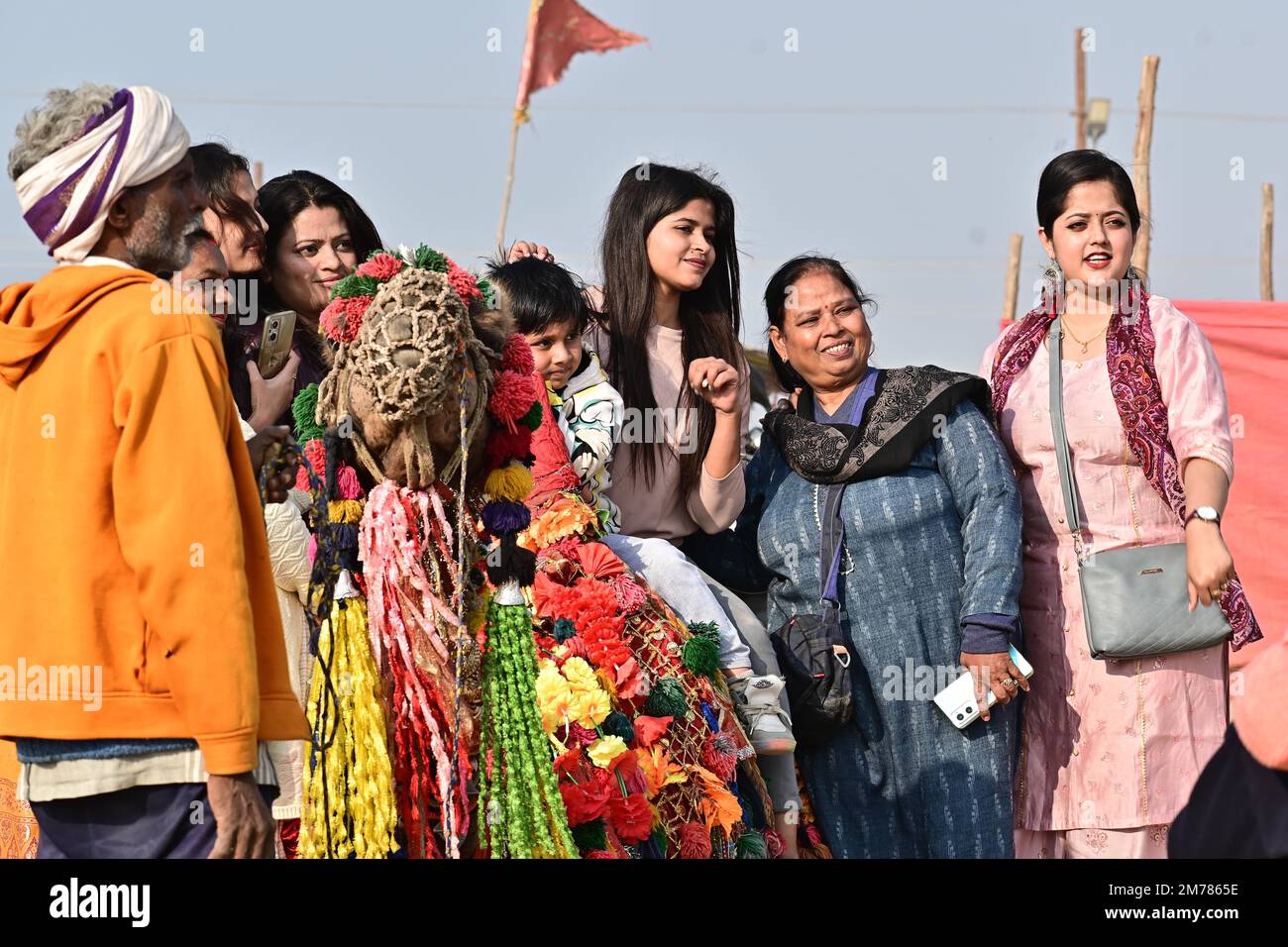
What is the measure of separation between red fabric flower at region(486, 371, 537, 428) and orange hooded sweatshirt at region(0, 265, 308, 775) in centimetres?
83

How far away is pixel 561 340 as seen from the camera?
191 inches

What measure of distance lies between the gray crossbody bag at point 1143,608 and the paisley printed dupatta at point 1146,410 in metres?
0.07

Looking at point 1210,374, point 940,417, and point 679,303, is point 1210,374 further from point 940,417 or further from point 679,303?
point 679,303

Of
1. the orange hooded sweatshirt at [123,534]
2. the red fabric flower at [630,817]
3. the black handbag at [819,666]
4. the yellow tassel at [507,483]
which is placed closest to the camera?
the orange hooded sweatshirt at [123,534]

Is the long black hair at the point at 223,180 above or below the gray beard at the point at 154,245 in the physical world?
above

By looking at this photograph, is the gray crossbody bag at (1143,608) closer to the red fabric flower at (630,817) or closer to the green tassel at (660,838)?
the green tassel at (660,838)

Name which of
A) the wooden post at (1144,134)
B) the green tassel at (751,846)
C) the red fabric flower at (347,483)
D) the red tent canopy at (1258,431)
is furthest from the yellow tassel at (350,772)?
the wooden post at (1144,134)

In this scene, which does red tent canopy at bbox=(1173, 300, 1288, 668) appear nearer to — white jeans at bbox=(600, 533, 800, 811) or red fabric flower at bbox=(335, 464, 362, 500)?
Answer: white jeans at bbox=(600, 533, 800, 811)

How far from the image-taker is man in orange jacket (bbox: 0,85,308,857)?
2789 mm

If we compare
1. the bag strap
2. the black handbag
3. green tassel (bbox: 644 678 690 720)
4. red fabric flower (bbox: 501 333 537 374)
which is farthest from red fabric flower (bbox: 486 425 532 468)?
the bag strap

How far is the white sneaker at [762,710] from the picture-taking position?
457 centimetres

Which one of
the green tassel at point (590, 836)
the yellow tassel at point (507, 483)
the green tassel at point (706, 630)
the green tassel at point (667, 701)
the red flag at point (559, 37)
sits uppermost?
the red flag at point (559, 37)

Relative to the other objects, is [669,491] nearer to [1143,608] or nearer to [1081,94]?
[1143,608]

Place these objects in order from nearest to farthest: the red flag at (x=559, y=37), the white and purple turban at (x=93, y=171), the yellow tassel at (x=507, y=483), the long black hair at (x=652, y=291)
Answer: the white and purple turban at (x=93, y=171) → the yellow tassel at (x=507, y=483) → the long black hair at (x=652, y=291) → the red flag at (x=559, y=37)
